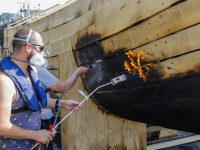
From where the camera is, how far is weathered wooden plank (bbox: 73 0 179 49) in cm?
173

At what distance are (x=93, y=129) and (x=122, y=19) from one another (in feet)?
4.40

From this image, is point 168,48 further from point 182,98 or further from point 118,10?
point 118,10

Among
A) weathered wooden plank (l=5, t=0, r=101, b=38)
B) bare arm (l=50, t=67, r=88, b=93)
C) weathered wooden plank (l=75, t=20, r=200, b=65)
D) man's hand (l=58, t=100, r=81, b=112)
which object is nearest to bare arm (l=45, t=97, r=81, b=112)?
man's hand (l=58, t=100, r=81, b=112)

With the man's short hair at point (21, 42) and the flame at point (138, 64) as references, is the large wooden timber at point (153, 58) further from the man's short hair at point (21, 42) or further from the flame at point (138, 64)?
the man's short hair at point (21, 42)

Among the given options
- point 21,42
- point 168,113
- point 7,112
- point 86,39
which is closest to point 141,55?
point 168,113

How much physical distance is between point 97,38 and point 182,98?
35.6 inches

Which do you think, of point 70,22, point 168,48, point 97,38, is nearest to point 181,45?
point 168,48

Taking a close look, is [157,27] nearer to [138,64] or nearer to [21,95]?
[138,64]

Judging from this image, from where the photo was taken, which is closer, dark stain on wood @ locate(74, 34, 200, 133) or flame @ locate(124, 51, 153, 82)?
dark stain on wood @ locate(74, 34, 200, 133)

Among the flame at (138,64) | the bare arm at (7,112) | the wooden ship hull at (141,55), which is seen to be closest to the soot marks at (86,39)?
the wooden ship hull at (141,55)

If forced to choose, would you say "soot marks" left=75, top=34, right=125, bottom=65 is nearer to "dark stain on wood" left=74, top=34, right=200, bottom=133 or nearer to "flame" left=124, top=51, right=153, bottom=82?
"dark stain on wood" left=74, top=34, right=200, bottom=133

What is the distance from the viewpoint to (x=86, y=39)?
237 centimetres

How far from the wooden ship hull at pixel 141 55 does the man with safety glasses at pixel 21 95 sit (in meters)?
0.66

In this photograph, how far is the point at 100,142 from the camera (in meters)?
2.80
